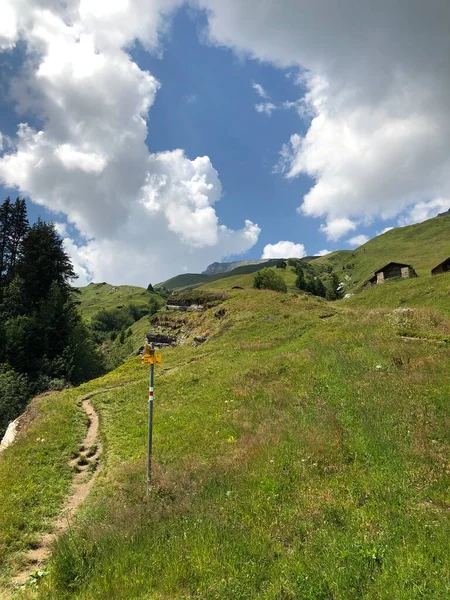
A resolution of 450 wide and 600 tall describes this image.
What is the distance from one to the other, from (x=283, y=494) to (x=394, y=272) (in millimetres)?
82164

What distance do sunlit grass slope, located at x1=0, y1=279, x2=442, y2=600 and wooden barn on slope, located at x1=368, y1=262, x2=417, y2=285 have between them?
62823 millimetres

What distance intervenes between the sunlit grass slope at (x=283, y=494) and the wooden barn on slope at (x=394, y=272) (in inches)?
2473

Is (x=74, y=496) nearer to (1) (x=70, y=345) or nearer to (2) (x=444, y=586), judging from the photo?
(2) (x=444, y=586)

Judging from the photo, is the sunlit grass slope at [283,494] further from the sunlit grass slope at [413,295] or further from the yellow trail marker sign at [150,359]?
the sunlit grass slope at [413,295]

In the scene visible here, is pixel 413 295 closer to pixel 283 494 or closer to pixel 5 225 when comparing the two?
pixel 283 494

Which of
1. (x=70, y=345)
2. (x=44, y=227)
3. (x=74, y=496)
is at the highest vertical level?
(x=44, y=227)

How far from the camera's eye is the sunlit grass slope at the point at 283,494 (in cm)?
688

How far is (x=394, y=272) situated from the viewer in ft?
272

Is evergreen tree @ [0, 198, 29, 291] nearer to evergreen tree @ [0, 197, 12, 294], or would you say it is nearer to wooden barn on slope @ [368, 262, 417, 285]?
evergreen tree @ [0, 197, 12, 294]

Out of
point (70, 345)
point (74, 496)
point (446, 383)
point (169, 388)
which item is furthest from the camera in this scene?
point (70, 345)

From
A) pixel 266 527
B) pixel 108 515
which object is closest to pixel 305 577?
pixel 266 527

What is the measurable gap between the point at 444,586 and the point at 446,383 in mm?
12646

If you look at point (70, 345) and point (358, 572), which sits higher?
point (70, 345)

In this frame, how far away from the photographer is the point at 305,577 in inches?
262
